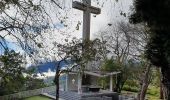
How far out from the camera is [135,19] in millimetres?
8875

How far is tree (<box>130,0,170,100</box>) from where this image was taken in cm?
827

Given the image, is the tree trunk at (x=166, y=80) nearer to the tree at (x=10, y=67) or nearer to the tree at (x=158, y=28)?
the tree at (x=158, y=28)

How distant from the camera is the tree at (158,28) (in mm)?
8266

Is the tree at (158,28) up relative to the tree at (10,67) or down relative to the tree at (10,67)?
up

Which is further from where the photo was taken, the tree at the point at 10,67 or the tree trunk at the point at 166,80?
the tree at the point at 10,67

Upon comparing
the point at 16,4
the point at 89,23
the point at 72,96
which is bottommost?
the point at 72,96

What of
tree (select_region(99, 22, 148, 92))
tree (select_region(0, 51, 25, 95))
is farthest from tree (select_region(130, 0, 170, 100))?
tree (select_region(99, 22, 148, 92))

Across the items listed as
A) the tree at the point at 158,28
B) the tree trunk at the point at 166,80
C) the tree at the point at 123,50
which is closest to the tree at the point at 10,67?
the tree at the point at 158,28

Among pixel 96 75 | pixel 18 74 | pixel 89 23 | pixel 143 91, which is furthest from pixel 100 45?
pixel 18 74

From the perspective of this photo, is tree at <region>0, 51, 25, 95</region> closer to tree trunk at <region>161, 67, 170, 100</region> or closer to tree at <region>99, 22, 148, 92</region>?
tree trunk at <region>161, 67, 170, 100</region>

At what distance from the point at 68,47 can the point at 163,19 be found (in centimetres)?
2292

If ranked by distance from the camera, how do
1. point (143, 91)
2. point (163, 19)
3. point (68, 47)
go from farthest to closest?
point (68, 47) → point (143, 91) → point (163, 19)

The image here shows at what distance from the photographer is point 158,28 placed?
846cm

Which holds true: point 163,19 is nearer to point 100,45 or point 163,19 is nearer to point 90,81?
point 100,45
